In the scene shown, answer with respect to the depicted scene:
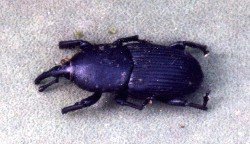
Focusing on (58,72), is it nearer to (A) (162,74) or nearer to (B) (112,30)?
(B) (112,30)

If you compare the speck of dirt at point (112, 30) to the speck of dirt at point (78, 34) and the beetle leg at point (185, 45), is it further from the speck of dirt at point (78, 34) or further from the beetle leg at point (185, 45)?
the beetle leg at point (185, 45)

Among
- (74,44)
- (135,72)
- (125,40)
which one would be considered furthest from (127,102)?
(74,44)

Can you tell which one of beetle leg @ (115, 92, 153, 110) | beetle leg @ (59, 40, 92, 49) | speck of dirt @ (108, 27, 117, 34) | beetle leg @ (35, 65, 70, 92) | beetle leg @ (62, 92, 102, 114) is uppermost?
speck of dirt @ (108, 27, 117, 34)

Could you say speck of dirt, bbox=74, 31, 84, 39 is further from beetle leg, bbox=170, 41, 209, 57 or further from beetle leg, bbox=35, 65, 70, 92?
beetle leg, bbox=170, 41, 209, 57

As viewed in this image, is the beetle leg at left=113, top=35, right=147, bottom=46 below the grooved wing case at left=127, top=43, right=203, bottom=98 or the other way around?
the other way around

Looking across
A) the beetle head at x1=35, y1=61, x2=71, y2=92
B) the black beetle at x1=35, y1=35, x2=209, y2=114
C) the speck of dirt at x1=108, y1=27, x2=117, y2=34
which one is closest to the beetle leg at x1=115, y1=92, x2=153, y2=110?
the black beetle at x1=35, y1=35, x2=209, y2=114

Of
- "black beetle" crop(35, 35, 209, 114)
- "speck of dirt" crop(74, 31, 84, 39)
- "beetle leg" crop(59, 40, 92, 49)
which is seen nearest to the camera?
"black beetle" crop(35, 35, 209, 114)

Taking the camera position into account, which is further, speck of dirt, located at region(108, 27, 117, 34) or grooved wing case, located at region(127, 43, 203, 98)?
speck of dirt, located at region(108, 27, 117, 34)

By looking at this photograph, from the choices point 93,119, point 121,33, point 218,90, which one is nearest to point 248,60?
point 218,90
